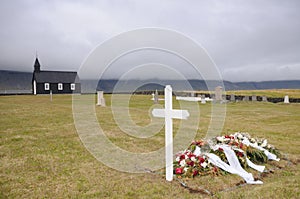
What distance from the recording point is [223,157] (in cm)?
525

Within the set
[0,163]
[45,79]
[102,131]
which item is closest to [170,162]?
[0,163]

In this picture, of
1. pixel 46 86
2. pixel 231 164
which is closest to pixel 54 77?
pixel 46 86

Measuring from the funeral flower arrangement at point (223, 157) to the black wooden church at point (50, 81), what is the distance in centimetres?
5537

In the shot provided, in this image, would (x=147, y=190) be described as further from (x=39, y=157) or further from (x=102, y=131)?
(x=102, y=131)

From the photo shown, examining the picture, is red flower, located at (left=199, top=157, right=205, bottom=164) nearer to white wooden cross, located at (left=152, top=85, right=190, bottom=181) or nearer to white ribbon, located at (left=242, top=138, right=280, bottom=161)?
white wooden cross, located at (left=152, top=85, right=190, bottom=181)

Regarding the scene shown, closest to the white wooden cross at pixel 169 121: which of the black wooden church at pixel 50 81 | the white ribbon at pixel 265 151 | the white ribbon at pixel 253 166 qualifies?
the white ribbon at pixel 253 166

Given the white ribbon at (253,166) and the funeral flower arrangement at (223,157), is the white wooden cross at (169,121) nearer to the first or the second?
the funeral flower arrangement at (223,157)

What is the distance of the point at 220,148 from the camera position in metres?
5.34

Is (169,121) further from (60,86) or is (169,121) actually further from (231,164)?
(60,86)

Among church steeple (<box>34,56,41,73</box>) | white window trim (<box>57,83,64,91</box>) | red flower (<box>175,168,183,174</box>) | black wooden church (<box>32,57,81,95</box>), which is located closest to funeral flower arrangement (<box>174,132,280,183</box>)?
red flower (<box>175,168,183,174</box>)

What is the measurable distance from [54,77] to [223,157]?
62.8 metres

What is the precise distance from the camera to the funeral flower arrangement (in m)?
4.93

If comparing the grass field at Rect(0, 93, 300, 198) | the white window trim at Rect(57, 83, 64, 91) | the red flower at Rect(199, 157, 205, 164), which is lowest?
the grass field at Rect(0, 93, 300, 198)

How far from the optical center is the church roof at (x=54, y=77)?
59844 mm
